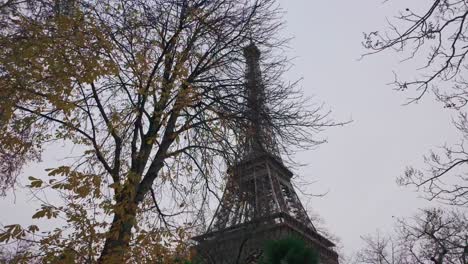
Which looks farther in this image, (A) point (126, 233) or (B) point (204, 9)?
(B) point (204, 9)

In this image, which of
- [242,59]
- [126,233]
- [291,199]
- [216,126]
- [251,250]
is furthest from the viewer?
[291,199]

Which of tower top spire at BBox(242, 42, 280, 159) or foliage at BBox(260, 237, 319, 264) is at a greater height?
tower top spire at BBox(242, 42, 280, 159)

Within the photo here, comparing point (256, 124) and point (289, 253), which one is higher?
point (256, 124)

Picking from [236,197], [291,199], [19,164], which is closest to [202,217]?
[236,197]

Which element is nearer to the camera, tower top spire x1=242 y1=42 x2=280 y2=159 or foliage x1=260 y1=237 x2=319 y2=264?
foliage x1=260 y1=237 x2=319 y2=264

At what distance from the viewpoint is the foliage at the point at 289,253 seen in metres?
7.01

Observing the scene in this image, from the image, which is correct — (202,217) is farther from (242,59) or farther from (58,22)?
(58,22)

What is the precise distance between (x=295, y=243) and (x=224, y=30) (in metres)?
3.97

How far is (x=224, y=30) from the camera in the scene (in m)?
7.87

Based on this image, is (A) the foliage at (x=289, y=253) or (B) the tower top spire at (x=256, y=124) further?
(B) the tower top spire at (x=256, y=124)

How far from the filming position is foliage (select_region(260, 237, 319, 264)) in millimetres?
7012

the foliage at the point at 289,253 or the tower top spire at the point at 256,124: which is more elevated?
the tower top spire at the point at 256,124

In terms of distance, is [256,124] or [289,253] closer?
[289,253]

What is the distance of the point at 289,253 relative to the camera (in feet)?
23.0
